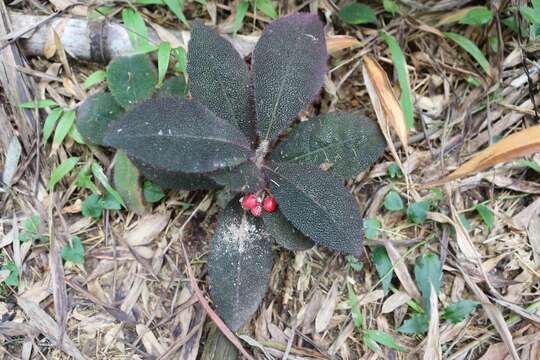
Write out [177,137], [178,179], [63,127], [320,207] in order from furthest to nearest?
[63,127] → [178,179] → [320,207] → [177,137]

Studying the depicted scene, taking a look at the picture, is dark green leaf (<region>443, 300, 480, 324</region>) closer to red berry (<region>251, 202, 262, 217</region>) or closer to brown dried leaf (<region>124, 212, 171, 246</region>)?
red berry (<region>251, 202, 262, 217</region>)

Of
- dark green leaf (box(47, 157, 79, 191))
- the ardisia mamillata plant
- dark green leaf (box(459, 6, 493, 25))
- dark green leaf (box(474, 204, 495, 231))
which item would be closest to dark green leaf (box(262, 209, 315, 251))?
the ardisia mamillata plant

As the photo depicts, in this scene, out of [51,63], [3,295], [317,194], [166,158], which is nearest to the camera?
[166,158]

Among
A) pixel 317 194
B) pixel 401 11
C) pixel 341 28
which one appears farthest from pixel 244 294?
pixel 401 11

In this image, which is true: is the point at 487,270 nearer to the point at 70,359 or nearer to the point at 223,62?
the point at 223,62

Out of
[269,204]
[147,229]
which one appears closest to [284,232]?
[269,204]

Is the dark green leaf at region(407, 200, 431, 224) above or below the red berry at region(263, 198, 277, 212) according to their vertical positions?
below

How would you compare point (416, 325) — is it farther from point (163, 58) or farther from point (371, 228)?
point (163, 58)
